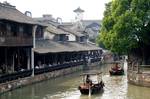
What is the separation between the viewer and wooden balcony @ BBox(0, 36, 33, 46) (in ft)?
119

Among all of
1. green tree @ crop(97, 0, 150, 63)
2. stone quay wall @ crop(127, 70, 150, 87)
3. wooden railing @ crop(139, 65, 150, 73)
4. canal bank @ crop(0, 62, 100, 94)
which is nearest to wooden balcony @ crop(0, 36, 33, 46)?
canal bank @ crop(0, 62, 100, 94)

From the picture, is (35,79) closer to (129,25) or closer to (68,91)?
(68,91)

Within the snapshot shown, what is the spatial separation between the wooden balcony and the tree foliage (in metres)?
9.30

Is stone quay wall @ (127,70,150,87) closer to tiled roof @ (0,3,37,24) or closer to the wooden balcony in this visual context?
the wooden balcony

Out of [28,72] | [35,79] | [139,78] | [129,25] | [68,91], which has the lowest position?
[68,91]

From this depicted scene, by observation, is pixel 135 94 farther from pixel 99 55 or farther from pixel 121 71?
pixel 99 55

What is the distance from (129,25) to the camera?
4150 centimetres

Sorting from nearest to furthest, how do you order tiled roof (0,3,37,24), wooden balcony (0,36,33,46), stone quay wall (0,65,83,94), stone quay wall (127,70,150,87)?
stone quay wall (0,65,83,94) → wooden balcony (0,36,33,46) → stone quay wall (127,70,150,87) → tiled roof (0,3,37,24)

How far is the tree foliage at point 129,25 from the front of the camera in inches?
1645

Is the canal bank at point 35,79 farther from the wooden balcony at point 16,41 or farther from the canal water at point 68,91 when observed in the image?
the wooden balcony at point 16,41

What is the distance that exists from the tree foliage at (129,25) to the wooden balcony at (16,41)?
9.30 meters

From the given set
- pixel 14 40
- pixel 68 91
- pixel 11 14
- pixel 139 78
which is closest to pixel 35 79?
pixel 14 40

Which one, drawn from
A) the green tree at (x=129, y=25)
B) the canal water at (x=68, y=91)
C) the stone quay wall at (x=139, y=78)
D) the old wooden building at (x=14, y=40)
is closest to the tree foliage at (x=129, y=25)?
the green tree at (x=129, y=25)

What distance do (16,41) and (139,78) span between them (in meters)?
13.0
